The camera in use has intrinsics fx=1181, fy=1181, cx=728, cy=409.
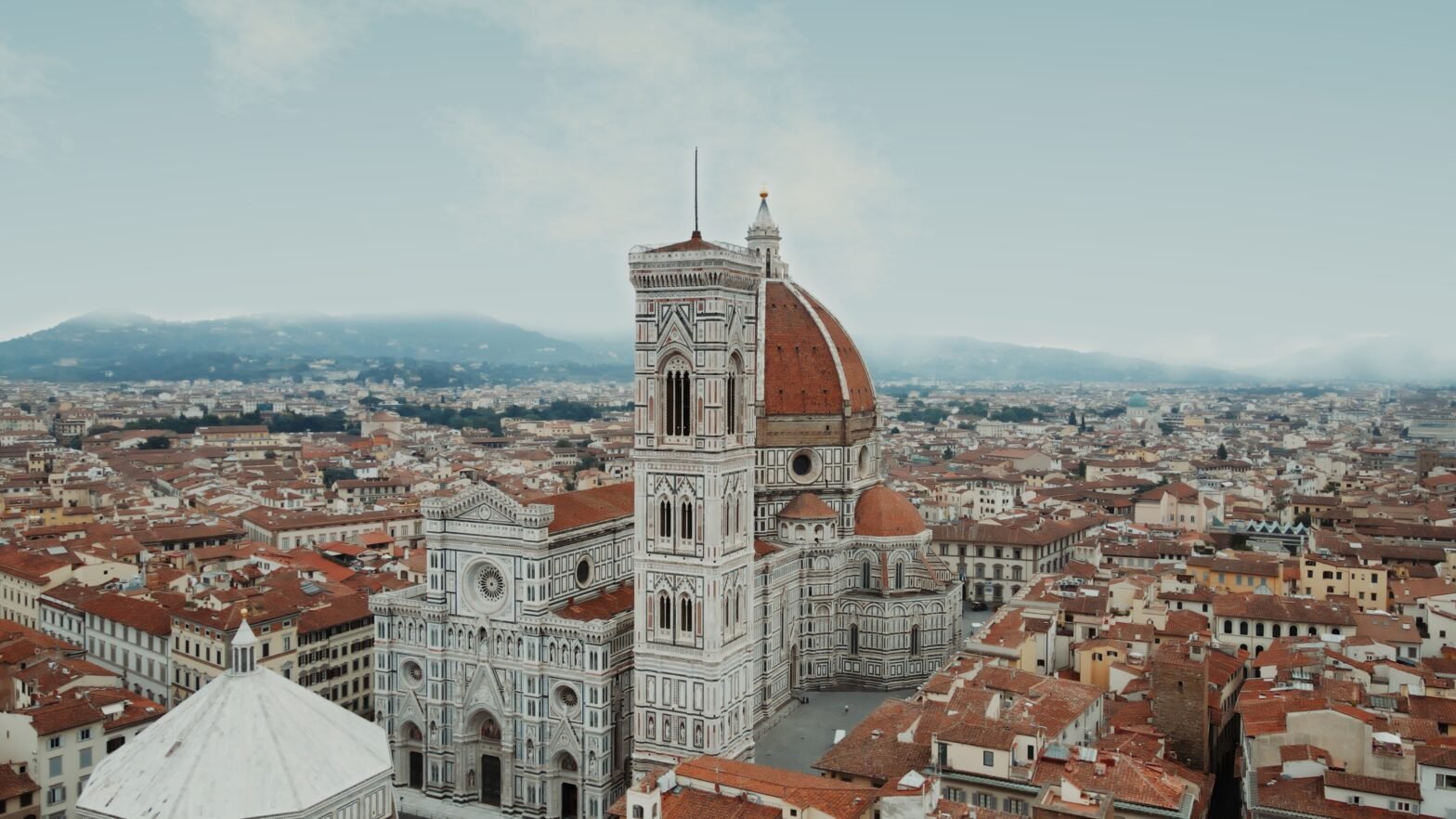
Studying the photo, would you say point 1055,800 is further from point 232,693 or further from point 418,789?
point 418,789

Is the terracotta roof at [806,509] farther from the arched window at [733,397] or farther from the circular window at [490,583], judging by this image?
the circular window at [490,583]

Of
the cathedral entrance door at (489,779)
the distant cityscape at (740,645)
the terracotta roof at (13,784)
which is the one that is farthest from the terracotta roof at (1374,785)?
the terracotta roof at (13,784)

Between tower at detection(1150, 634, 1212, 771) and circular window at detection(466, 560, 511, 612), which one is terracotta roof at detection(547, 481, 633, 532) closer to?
circular window at detection(466, 560, 511, 612)

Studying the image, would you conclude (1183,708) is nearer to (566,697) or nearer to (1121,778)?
(1121,778)

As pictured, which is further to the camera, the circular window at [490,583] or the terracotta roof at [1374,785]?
the circular window at [490,583]

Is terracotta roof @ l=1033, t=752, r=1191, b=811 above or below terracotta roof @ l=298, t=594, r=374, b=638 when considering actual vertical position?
above

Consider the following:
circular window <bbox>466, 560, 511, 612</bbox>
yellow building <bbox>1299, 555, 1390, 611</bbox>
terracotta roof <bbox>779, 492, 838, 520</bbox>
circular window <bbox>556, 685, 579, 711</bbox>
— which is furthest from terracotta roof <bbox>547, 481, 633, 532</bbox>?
yellow building <bbox>1299, 555, 1390, 611</bbox>
